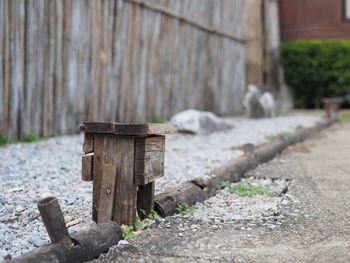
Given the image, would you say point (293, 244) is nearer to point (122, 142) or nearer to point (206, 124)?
point (122, 142)

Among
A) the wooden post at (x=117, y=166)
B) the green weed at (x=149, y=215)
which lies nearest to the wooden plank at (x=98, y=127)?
the wooden post at (x=117, y=166)

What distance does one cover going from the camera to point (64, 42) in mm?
7039

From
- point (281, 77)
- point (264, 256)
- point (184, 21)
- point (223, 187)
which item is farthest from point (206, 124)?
point (281, 77)

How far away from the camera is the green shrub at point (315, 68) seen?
50.6 ft

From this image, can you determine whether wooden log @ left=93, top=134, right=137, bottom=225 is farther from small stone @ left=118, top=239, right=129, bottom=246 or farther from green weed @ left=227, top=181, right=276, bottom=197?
green weed @ left=227, top=181, right=276, bottom=197

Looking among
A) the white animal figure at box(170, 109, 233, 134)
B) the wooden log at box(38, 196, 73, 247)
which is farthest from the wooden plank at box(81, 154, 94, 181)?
the white animal figure at box(170, 109, 233, 134)

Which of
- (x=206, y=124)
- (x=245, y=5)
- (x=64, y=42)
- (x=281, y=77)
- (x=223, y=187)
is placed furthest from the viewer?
(x=281, y=77)

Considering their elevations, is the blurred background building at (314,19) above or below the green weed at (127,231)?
above

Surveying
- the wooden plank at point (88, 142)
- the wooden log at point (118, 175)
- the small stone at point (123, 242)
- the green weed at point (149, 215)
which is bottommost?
the small stone at point (123, 242)

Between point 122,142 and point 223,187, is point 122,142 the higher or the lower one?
the higher one

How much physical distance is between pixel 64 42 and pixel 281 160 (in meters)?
2.85

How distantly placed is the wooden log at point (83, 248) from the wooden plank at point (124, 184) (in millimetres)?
158

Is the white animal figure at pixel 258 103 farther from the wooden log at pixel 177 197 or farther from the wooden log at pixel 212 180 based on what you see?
the wooden log at pixel 177 197

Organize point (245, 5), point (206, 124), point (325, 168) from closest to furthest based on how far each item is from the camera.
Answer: point (325, 168) → point (206, 124) → point (245, 5)
